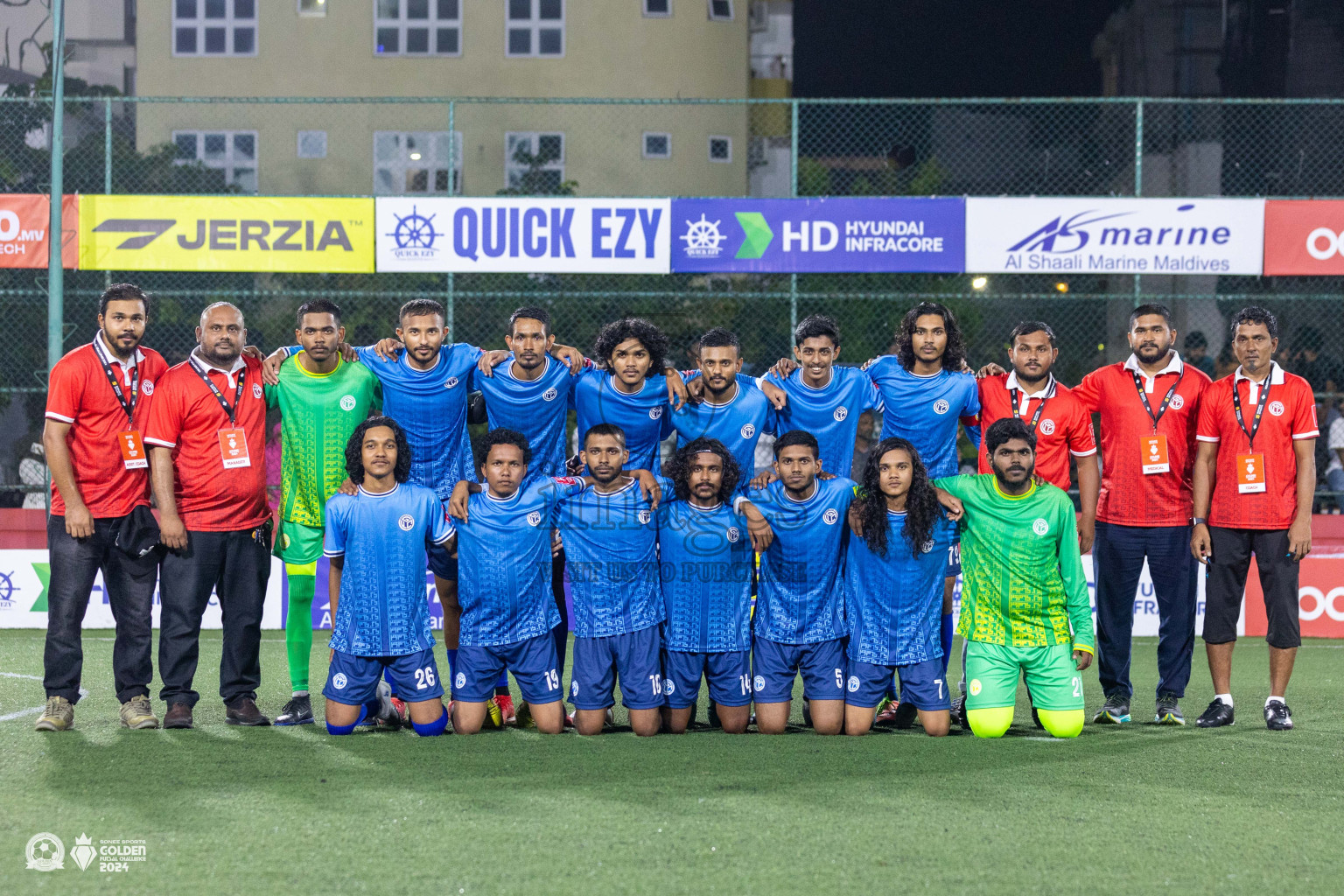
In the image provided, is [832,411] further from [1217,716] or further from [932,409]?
[1217,716]

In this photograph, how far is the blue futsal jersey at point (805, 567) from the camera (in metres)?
5.80

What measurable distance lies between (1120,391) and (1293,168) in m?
16.4

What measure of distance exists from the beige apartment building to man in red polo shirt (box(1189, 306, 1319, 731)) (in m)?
17.6

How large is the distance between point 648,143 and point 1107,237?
43.2 feet

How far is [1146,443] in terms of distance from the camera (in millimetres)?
6266

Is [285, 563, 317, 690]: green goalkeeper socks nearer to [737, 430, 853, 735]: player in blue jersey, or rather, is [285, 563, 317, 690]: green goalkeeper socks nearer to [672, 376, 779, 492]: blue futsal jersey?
[672, 376, 779, 492]: blue futsal jersey

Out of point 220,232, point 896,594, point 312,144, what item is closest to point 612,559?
point 896,594

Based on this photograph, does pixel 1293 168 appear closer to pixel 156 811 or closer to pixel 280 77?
pixel 280 77

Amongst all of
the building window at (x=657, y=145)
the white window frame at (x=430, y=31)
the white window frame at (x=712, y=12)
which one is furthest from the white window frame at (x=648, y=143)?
the white window frame at (x=430, y=31)

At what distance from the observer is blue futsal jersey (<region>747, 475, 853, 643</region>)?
228 inches

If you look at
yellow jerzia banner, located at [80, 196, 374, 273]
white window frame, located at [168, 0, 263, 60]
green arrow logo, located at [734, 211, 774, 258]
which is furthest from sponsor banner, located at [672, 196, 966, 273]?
white window frame, located at [168, 0, 263, 60]

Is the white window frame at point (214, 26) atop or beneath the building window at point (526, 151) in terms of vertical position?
atop

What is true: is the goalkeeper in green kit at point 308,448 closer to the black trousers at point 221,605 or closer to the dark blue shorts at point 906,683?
the black trousers at point 221,605

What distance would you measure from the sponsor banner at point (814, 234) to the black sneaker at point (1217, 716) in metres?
5.95
